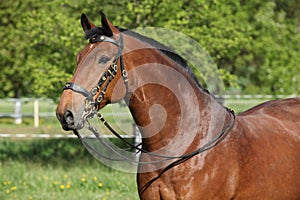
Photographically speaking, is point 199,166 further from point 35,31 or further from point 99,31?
point 35,31

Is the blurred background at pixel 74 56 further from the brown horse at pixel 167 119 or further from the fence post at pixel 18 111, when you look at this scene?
the fence post at pixel 18 111

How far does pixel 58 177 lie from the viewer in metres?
8.48

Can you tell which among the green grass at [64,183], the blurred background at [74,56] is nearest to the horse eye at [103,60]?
the blurred background at [74,56]

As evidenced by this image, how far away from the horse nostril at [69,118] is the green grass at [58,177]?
3783mm

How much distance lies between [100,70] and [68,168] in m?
6.33

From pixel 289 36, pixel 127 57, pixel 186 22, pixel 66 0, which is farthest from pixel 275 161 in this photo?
pixel 289 36

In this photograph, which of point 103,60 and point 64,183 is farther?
point 64,183

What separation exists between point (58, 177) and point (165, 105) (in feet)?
16.3

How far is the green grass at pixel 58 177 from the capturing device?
292 inches

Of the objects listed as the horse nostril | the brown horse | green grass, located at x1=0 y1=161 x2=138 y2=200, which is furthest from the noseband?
green grass, located at x1=0 y1=161 x2=138 y2=200

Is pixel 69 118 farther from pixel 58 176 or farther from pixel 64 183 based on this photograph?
pixel 58 176

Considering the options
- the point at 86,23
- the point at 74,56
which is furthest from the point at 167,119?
the point at 74,56

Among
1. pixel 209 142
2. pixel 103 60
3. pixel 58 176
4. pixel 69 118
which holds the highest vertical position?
pixel 103 60

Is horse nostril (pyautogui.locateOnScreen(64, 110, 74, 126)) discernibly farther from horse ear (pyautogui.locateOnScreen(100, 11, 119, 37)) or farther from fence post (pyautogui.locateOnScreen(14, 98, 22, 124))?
fence post (pyautogui.locateOnScreen(14, 98, 22, 124))
